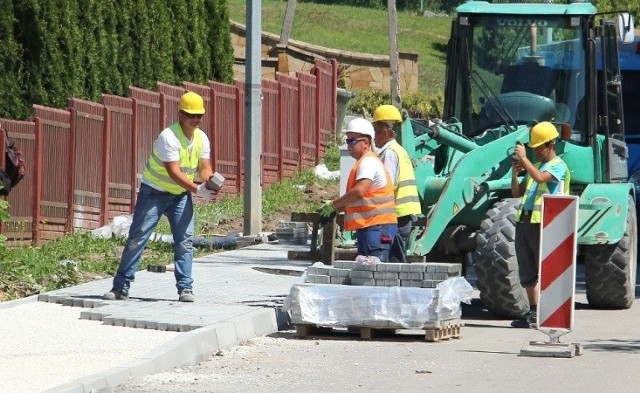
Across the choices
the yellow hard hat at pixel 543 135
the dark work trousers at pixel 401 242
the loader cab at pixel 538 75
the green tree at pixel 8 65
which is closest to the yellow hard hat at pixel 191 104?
the dark work trousers at pixel 401 242

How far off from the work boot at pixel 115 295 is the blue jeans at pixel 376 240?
214 centimetres

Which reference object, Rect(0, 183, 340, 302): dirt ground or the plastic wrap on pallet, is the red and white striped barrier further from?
Rect(0, 183, 340, 302): dirt ground

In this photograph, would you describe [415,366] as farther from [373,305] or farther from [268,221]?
[268,221]

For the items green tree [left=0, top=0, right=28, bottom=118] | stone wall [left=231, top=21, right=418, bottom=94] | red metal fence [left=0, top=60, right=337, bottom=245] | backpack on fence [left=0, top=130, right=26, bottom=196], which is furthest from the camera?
stone wall [left=231, top=21, right=418, bottom=94]

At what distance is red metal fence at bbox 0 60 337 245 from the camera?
2066cm

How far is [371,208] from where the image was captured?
14.3 m

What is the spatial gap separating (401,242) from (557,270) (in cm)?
231

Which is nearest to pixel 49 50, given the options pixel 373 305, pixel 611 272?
pixel 611 272

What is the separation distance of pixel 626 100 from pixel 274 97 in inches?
313

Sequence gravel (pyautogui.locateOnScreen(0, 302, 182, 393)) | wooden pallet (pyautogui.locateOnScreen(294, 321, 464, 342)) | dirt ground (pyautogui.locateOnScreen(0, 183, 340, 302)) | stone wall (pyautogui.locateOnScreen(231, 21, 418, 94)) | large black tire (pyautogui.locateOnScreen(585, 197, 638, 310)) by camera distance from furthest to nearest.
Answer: stone wall (pyautogui.locateOnScreen(231, 21, 418, 94))
large black tire (pyautogui.locateOnScreen(585, 197, 638, 310))
dirt ground (pyautogui.locateOnScreen(0, 183, 340, 302))
wooden pallet (pyautogui.locateOnScreen(294, 321, 464, 342))
gravel (pyautogui.locateOnScreen(0, 302, 182, 393))

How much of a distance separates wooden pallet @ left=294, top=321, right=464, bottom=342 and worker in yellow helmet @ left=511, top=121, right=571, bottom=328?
0.84 m

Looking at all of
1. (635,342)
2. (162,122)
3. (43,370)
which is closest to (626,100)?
(162,122)

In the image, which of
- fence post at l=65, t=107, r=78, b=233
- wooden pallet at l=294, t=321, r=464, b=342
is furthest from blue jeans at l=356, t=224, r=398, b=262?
fence post at l=65, t=107, r=78, b=233

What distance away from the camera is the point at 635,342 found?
1392 cm
